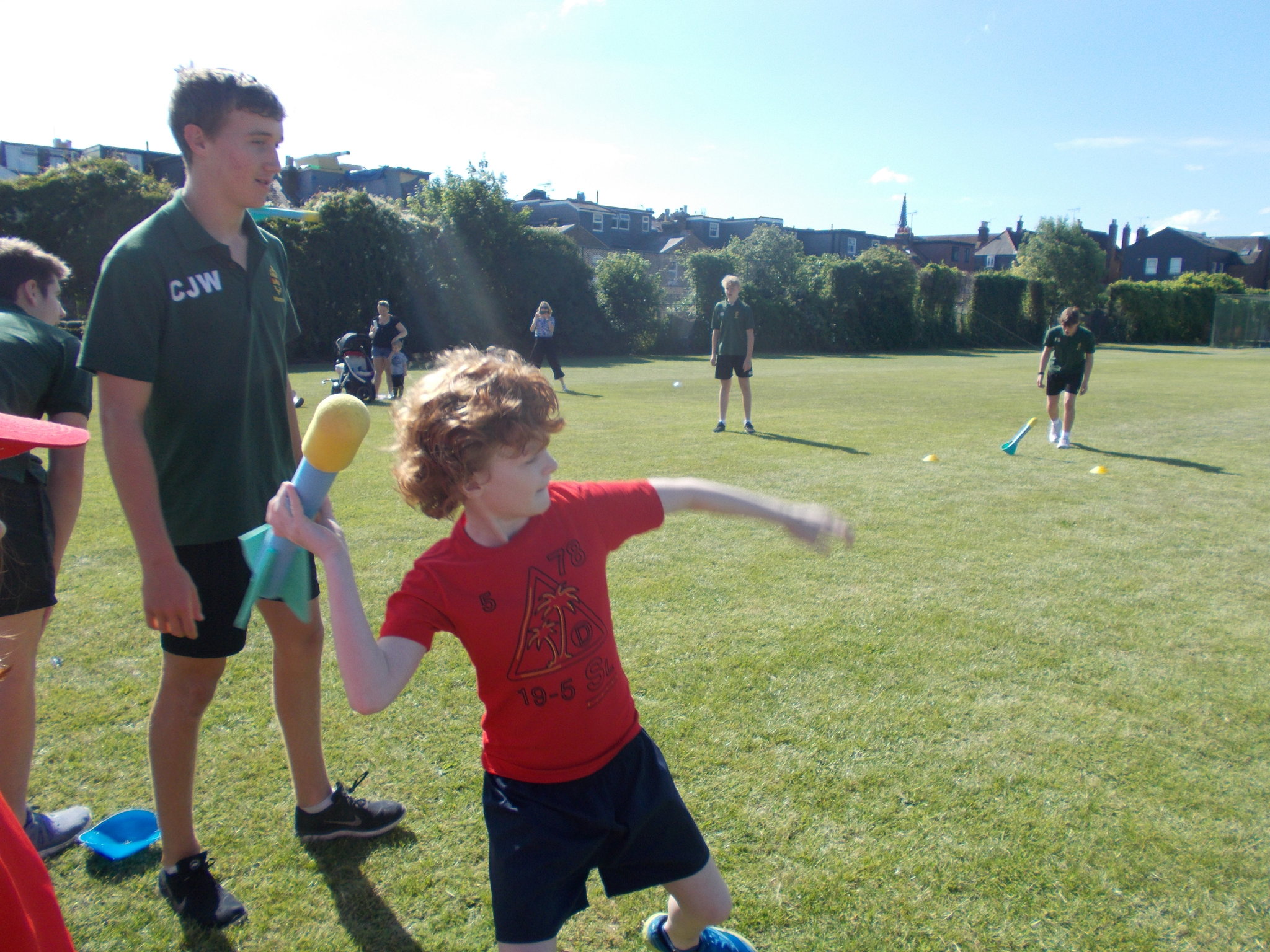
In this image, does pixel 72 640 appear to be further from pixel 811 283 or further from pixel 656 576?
pixel 811 283

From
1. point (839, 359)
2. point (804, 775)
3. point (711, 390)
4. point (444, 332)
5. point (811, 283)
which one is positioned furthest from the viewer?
point (811, 283)

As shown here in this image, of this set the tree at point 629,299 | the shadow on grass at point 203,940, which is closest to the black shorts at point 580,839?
the shadow on grass at point 203,940

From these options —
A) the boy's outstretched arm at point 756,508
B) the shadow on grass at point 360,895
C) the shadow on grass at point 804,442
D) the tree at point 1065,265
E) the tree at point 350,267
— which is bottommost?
the shadow on grass at point 360,895

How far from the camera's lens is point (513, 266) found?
32.9 metres

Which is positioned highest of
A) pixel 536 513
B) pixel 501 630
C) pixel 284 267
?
pixel 284 267

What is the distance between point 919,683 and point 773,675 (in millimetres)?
731

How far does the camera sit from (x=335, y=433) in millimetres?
1620

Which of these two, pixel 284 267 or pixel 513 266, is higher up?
pixel 513 266

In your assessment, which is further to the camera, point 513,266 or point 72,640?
point 513,266

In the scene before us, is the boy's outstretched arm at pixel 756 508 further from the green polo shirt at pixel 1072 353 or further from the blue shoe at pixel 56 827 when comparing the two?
the green polo shirt at pixel 1072 353

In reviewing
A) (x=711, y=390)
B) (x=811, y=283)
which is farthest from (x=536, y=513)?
(x=811, y=283)

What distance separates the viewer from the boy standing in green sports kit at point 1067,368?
11.0 m

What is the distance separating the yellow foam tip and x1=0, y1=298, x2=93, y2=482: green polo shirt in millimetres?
1368

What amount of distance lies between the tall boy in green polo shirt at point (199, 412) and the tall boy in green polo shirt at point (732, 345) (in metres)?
9.37
